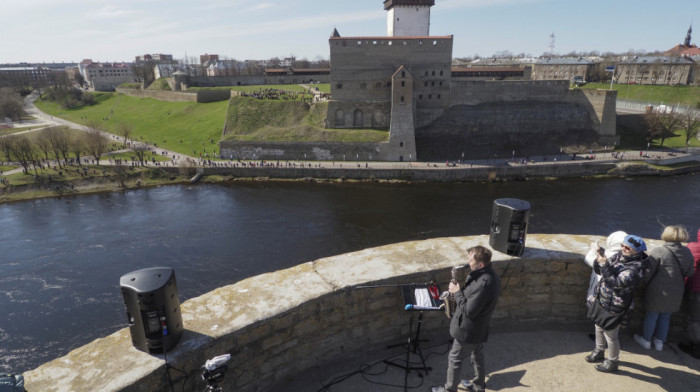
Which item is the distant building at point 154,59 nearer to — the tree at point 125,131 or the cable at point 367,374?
the tree at point 125,131

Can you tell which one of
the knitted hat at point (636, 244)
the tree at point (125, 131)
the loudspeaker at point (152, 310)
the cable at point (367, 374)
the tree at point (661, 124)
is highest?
the knitted hat at point (636, 244)

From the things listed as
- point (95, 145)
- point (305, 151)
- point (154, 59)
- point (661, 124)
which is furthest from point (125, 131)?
point (154, 59)

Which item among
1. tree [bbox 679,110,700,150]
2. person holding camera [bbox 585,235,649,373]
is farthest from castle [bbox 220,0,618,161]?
A: person holding camera [bbox 585,235,649,373]

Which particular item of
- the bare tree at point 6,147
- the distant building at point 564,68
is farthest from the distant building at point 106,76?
the distant building at point 564,68

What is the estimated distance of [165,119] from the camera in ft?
155

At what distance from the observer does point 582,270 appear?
403 centimetres

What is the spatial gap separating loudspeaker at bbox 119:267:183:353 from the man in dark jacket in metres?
2.13

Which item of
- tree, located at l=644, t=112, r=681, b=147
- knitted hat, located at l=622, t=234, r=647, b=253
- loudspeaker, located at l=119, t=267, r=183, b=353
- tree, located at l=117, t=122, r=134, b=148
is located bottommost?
tree, located at l=117, t=122, r=134, b=148

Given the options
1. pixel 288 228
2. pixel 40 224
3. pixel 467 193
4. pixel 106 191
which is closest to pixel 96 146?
pixel 106 191

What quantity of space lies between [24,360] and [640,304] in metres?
16.6

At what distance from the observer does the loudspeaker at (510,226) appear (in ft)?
12.8

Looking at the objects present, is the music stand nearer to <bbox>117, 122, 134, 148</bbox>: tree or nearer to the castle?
the castle

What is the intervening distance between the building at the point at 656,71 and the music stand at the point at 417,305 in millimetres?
67417

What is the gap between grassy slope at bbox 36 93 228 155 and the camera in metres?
39.4
